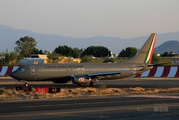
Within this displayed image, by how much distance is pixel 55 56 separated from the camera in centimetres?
9800

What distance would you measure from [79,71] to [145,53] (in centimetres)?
855

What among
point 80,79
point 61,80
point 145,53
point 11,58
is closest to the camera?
point 80,79

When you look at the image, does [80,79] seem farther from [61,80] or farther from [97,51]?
[97,51]

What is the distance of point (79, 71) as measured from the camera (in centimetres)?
4484

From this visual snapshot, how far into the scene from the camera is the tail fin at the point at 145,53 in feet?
159

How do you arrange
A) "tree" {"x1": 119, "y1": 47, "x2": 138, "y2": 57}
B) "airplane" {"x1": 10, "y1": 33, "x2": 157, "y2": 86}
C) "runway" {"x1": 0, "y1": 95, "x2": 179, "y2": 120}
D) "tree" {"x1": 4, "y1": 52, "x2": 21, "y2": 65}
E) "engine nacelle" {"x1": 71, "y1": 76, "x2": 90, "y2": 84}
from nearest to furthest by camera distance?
1. "runway" {"x1": 0, "y1": 95, "x2": 179, "y2": 120}
2. "engine nacelle" {"x1": 71, "y1": 76, "x2": 90, "y2": 84}
3. "airplane" {"x1": 10, "y1": 33, "x2": 157, "y2": 86}
4. "tree" {"x1": 4, "y1": 52, "x2": 21, "y2": 65}
5. "tree" {"x1": 119, "y1": 47, "x2": 138, "y2": 57}

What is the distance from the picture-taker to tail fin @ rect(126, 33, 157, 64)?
48.5 meters

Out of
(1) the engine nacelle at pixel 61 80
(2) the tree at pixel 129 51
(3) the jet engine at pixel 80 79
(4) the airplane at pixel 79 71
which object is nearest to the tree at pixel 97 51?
(2) the tree at pixel 129 51

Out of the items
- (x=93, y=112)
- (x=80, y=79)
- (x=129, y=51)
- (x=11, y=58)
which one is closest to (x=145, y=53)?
(x=80, y=79)

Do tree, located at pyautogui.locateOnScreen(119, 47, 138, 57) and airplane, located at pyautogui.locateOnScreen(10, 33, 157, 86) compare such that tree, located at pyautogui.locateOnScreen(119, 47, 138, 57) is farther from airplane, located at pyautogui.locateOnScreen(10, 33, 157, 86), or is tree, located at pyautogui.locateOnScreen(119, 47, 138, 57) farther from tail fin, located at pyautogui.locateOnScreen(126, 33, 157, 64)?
airplane, located at pyautogui.locateOnScreen(10, 33, 157, 86)

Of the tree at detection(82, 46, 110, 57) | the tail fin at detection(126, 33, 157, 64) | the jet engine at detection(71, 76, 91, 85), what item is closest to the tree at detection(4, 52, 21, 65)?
the tail fin at detection(126, 33, 157, 64)

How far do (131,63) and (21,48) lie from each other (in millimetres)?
140526

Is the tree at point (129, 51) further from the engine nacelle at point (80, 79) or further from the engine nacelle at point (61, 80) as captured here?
the engine nacelle at point (80, 79)

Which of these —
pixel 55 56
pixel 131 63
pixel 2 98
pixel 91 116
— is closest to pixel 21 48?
pixel 55 56
